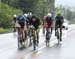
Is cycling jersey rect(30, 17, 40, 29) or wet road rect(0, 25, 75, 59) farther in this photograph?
cycling jersey rect(30, 17, 40, 29)

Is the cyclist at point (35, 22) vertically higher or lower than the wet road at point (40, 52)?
higher

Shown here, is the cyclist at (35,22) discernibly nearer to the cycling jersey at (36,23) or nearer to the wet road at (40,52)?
the cycling jersey at (36,23)

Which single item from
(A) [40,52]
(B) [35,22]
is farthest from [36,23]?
(A) [40,52]

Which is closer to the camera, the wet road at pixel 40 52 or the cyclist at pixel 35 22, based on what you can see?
the wet road at pixel 40 52

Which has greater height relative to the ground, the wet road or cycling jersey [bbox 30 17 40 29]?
cycling jersey [bbox 30 17 40 29]

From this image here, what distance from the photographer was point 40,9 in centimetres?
8725

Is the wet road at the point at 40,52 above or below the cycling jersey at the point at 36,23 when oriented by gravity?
below

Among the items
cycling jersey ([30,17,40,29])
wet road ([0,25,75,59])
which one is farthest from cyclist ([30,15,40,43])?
wet road ([0,25,75,59])

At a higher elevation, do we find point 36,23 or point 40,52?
point 36,23

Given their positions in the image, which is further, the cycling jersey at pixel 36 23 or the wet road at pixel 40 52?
the cycling jersey at pixel 36 23

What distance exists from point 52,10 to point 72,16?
2845 inches

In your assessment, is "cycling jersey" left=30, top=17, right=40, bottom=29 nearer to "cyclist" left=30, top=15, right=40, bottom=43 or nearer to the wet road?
"cyclist" left=30, top=15, right=40, bottom=43

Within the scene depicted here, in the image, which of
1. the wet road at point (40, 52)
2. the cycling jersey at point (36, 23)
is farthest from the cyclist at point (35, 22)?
the wet road at point (40, 52)

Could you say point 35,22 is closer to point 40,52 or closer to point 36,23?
point 36,23
